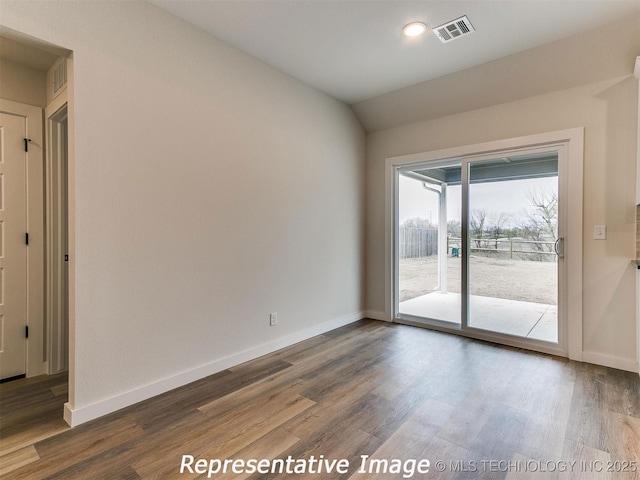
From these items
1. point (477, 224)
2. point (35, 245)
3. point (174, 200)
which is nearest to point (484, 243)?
point (477, 224)

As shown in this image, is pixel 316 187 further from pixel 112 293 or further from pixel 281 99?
pixel 112 293

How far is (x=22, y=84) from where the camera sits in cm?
269

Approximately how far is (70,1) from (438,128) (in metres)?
3.47

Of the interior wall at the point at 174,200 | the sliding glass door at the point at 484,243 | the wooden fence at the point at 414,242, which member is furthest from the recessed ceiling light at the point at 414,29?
the wooden fence at the point at 414,242

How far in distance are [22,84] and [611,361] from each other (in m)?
5.56

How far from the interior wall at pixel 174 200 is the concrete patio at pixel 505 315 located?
175cm

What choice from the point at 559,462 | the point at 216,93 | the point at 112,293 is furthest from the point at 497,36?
the point at 112,293

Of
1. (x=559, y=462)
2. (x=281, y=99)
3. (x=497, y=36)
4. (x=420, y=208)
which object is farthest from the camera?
(x=420, y=208)

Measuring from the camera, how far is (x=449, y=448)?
1.79m

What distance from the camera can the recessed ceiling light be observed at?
254cm

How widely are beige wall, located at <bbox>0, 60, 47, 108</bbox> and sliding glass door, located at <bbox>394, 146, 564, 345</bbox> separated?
3.79 meters

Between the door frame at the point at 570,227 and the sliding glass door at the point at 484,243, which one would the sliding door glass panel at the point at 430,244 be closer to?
the sliding glass door at the point at 484,243

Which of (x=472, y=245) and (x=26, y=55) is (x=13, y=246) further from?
(x=472, y=245)

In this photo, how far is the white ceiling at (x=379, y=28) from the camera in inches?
92.0
